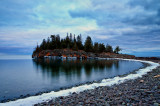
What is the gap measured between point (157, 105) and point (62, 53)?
486 ft

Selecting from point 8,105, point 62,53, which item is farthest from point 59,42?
point 8,105

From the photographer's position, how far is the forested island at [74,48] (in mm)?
152500

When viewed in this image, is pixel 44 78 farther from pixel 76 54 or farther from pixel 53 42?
pixel 53 42

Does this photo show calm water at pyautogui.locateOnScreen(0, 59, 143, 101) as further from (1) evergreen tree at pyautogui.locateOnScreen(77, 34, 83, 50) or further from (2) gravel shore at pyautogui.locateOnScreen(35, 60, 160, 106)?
(1) evergreen tree at pyautogui.locateOnScreen(77, 34, 83, 50)

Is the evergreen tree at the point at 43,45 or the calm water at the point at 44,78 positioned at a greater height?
the evergreen tree at the point at 43,45

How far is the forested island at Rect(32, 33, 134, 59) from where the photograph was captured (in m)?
152

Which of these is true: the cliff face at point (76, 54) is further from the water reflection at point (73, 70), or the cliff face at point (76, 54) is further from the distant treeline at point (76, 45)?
the water reflection at point (73, 70)

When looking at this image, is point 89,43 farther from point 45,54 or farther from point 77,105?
point 77,105

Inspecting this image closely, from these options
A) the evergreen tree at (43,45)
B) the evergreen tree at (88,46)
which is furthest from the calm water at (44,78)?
the evergreen tree at (43,45)

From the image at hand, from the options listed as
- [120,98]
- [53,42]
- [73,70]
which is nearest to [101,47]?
[53,42]

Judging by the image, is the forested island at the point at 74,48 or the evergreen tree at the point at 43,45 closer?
the forested island at the point at 74,48

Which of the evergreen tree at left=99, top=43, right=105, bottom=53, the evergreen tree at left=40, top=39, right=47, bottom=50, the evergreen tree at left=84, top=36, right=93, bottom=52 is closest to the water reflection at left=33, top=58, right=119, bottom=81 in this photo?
the evergreen tree at left=84, top=36, right=93, bottom=52

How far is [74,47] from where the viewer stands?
154 m

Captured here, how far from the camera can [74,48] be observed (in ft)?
506
